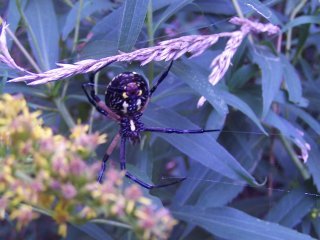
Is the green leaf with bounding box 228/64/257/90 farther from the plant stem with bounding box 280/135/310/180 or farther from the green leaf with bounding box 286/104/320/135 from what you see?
the plant stem with bounding box 280/135/310/180

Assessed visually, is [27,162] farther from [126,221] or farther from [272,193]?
[272,193]

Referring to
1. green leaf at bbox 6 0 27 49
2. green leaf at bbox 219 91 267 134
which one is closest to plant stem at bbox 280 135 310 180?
green leaf at bbox 219 91 267 134

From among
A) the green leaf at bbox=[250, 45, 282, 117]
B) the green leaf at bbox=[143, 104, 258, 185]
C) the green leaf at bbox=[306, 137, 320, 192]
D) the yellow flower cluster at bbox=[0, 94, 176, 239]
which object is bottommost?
the green leaf at bbox=[306, 137, 320, 192]

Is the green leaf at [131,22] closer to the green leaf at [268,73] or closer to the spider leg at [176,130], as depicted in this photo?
the spider leg at [176,130]

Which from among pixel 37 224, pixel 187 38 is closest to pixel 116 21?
pixel 187 38

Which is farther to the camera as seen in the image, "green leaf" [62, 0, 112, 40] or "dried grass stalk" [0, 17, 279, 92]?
"green leaf" [62, 0, 112, 40]

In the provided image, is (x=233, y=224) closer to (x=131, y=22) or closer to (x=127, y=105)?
(x=127, y=105)

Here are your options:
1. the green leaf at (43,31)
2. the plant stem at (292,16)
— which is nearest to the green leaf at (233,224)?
the green leaf at (43,31)
